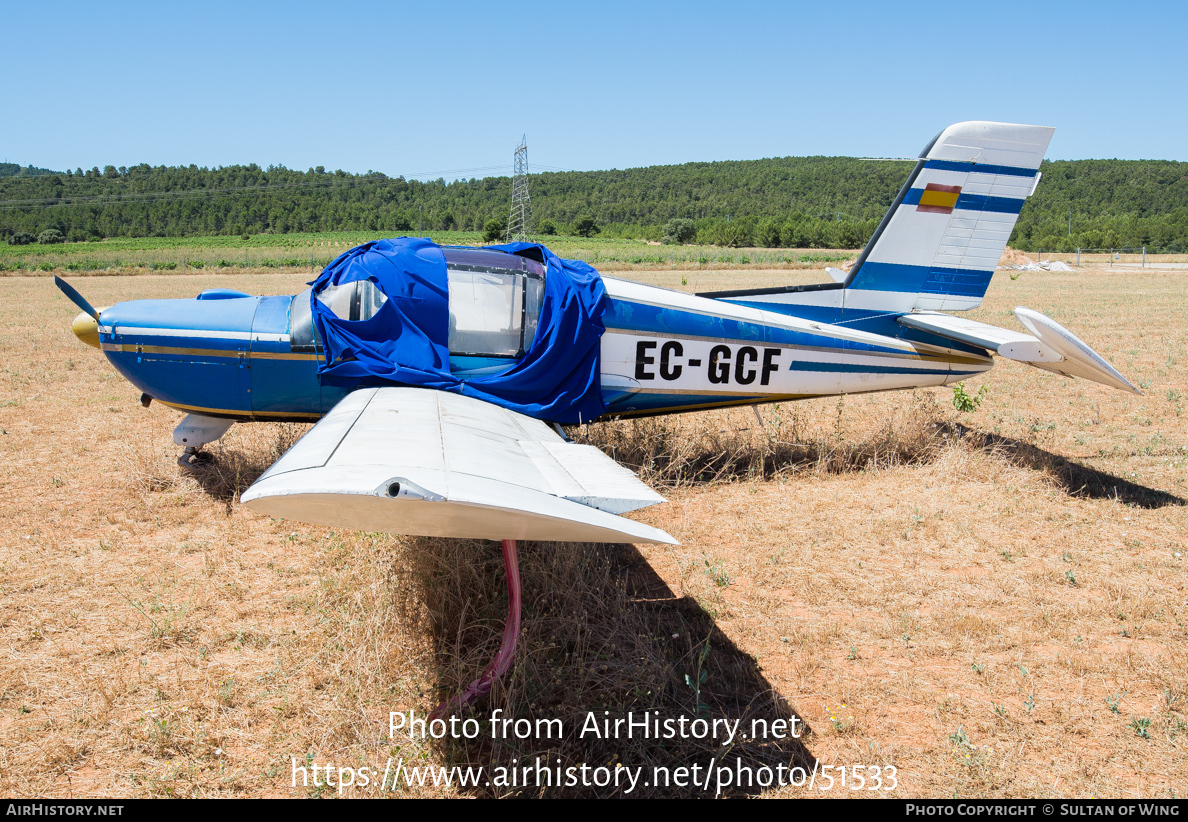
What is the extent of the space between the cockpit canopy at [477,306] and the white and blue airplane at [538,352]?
0.05 ft

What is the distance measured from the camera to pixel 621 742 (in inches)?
136

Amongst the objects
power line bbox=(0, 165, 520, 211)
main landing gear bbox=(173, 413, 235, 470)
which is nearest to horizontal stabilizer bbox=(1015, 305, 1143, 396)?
main landing gear bbox=(173, 413, 235, 470)

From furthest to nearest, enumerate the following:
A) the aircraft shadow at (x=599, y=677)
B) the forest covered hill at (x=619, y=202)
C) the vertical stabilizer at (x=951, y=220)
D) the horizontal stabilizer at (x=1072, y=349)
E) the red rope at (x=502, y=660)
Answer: the forest covered hill at (x=619, y=202)
the vertical stabilizer at (x=951, y=220)
the horizontal stabilizer at (x=1072, y=349)
the red rope at (x=502, y=660)
the aircraft shadow at (x=599, y=677)

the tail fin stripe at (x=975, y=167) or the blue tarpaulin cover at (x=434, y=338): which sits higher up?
the tail fin stripe at (x=975, y=167)

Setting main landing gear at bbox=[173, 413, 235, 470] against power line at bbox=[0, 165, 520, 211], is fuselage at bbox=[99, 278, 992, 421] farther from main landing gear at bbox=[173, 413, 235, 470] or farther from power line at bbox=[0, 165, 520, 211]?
power line at bbox=[0, 165, 520, 211]

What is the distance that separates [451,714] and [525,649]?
1.61 ft

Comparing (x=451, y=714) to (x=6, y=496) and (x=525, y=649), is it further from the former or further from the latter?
(x=6, y=496)

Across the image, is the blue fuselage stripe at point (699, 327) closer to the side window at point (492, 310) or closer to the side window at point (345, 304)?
the side window at point (492, 310)

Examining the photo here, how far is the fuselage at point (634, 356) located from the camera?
5824mm

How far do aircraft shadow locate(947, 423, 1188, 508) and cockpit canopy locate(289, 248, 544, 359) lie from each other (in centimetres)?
540

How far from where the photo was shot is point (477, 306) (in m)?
5.84

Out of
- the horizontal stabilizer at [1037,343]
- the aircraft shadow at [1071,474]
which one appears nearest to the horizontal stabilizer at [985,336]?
the horizontal stabilizer at [1037,343]

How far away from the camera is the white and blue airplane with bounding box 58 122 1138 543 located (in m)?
3.05
